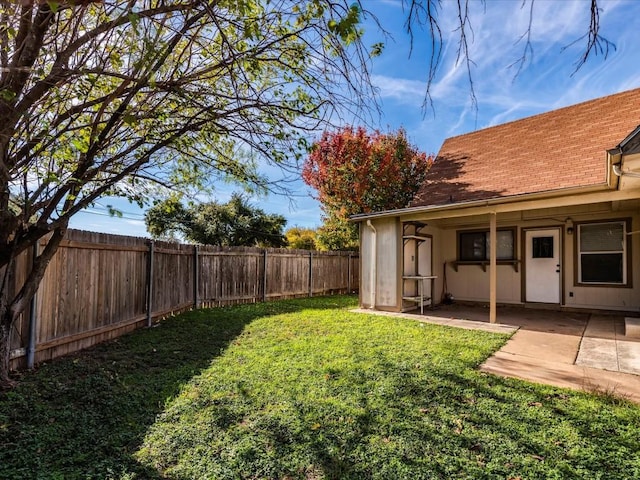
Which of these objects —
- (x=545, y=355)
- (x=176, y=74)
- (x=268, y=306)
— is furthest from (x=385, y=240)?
(x=176, y=74)

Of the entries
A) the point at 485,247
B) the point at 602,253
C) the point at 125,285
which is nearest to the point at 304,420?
the point at 125,285

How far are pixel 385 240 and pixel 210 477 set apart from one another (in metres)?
6.85

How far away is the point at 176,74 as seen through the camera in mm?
3699

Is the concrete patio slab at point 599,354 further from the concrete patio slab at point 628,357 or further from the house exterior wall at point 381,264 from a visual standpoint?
the house exterior wall at point 381,264

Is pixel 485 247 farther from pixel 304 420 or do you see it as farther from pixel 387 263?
pixel 304 420

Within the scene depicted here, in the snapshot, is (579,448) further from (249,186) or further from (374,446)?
(249,186)

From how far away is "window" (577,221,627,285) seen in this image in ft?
25.2

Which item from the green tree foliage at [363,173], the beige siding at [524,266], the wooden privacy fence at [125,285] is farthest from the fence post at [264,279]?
the green tree foliage at [363,173]

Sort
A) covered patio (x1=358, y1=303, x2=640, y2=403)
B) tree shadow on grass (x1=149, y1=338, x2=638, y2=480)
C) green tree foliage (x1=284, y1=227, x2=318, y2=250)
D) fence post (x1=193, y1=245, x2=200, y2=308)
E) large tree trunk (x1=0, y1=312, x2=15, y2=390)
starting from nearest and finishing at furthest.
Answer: tree shadow on grass (x1=149, y1=338, x2=638, y2=480)
large tree trunk (x1=0, y1=312, x2=15, y2=390)
covered patio (x1=358, y1=303, x2=640, y2=403)
fence post (x1=193, y1=245, x2=200, y2=308)
green tree foliage (x1=284, y1=227, x2=318, y2=250)

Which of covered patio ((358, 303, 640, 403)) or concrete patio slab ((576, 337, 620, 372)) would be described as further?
concrete patio slab ((576, 337, 620, 372))

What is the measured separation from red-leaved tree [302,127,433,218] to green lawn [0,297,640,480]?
34.3 ft

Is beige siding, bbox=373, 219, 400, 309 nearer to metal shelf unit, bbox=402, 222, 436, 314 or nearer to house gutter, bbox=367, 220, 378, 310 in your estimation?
house gutter, bbox=367, 220, 378, 310

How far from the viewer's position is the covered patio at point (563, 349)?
3693 millimetres

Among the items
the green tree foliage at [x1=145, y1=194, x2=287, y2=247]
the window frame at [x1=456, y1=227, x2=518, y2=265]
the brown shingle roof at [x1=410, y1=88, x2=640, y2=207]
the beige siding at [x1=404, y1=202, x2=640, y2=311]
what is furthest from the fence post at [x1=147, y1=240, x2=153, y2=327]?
the green tree foliage at [x1=145, y1=194, x2=287, y2=247]
